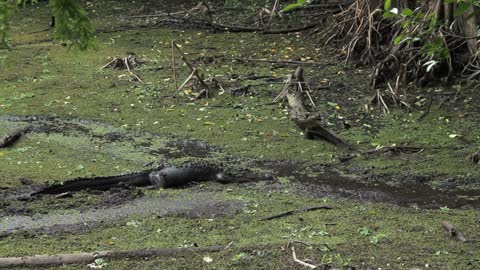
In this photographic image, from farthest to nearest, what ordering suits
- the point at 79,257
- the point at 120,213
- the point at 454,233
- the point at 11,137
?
the point at 11,137 → the point at 120,213 → the point at 454,233 → the point at 79,257

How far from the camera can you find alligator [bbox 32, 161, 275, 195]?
5641mm

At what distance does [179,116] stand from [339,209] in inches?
122

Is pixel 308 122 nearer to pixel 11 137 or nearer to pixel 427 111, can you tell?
pixel 427 111

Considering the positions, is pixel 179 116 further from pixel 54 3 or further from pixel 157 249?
pixel 54 3

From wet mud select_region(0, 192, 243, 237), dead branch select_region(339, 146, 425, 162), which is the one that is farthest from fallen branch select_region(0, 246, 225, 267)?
dead branch select_region(339, 146, 425, 162)

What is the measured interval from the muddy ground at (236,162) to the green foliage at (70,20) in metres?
1.86

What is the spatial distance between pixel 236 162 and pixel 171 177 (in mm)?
857

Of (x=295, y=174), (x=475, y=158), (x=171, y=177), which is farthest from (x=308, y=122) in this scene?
(x=171, y=177)

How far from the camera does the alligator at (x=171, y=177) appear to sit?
564 centimetres

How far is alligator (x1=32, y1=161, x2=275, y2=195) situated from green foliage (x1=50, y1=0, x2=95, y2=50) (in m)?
4.18

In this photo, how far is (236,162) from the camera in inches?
258

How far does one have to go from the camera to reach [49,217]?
509 centimetres

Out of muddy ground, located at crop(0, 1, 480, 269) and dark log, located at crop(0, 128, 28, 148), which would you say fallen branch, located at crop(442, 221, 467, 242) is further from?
dark log, located at crop(0, 128, 28, 148)

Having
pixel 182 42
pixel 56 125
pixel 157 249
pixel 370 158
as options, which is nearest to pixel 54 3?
pixel 157 249
